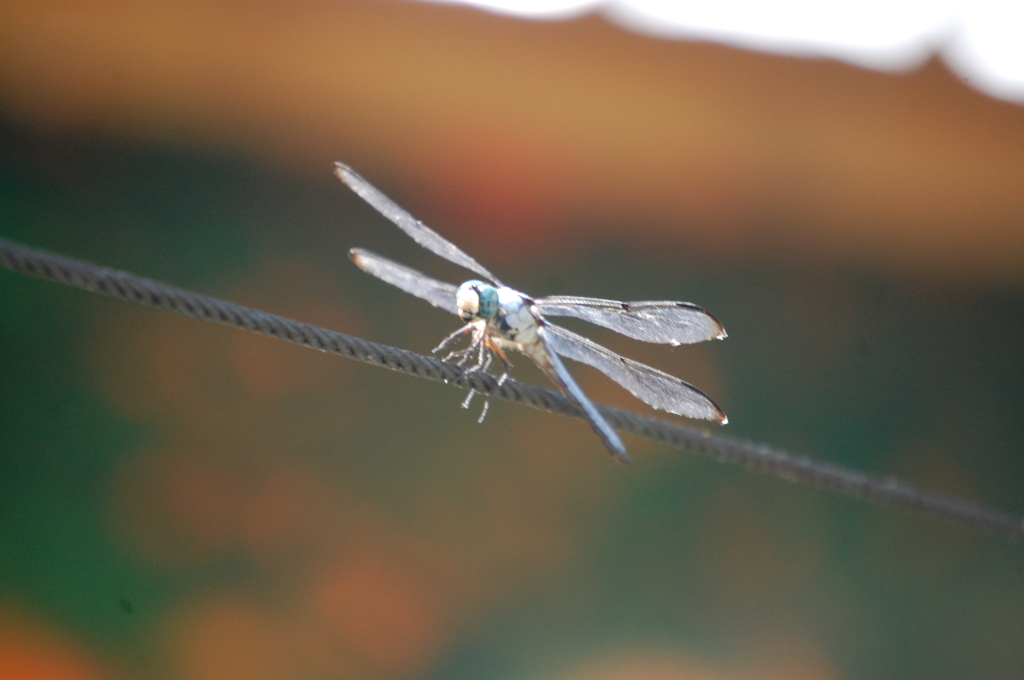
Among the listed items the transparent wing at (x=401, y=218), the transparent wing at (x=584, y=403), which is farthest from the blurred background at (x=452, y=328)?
the transparent wing at (x=584, y=403)

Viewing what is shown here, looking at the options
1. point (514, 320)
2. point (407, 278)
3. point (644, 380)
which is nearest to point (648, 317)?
point (644, 380)

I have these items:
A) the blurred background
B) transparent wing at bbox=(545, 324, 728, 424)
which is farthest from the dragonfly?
the blurred background

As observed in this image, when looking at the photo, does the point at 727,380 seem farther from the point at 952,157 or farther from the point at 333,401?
the point at 333,401

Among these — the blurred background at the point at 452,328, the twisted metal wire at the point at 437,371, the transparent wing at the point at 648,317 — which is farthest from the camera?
the blurred background at the point at 452,328

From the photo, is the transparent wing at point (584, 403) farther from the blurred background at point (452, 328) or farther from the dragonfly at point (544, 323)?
the blurred background at point (452, 328)

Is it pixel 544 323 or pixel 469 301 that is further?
pixel 544 323

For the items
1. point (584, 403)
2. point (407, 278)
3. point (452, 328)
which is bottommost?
point (584, 403)

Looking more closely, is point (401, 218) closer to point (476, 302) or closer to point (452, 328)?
point (476, 302)
